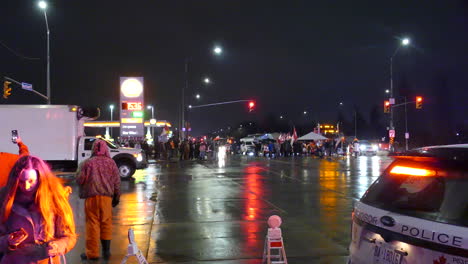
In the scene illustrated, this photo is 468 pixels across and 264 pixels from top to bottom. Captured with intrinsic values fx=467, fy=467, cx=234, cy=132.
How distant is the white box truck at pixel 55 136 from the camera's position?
20.3 meters

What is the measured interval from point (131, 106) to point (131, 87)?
4.78 ft

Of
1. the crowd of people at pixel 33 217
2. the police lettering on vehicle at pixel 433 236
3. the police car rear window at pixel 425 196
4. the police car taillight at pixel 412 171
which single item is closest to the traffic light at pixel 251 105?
the police car rear window at pixel 425 196

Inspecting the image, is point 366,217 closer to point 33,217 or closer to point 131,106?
point 33,217

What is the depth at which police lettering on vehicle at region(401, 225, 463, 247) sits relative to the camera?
110 inches

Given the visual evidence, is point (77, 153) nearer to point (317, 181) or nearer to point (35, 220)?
point (317, 181)

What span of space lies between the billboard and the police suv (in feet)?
102

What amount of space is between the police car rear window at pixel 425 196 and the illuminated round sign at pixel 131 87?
102 feet

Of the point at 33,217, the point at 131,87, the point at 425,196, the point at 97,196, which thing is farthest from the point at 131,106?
the point at 425,196

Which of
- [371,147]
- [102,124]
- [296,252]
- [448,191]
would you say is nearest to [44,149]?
[296,252]

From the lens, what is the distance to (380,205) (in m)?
3.57

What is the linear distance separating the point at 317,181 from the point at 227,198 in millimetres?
6241

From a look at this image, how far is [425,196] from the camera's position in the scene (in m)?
3.34

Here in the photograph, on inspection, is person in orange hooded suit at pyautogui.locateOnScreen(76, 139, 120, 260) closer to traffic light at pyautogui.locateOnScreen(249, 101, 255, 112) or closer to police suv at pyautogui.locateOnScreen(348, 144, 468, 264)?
police suv at pyautogui.locateOnScreen(348, 144, 468, 264)

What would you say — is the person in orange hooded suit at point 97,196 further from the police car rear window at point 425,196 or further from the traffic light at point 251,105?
the traffic light at point 251,105
